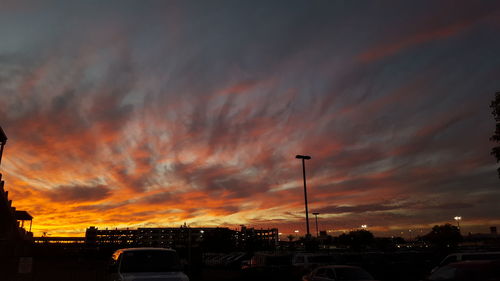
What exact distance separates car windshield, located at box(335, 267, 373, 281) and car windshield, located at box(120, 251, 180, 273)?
22.6 ft

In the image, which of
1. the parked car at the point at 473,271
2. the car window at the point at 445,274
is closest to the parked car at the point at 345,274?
the car window at the point at 445,274

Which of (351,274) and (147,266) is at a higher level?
(147,266)

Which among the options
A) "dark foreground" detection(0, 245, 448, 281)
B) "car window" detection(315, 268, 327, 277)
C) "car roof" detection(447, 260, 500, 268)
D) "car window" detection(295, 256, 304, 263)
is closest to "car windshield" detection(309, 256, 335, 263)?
"car window" detection(295, 256, 304, 263)

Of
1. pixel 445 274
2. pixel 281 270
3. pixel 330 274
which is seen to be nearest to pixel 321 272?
pixel 330 274

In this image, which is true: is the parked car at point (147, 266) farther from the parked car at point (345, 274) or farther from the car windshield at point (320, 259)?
the car windshield at point (320, 259)

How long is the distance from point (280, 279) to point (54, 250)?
82.5 feet

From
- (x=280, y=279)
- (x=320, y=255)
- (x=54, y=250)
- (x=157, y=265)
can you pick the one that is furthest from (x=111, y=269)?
(x=54, y=250)

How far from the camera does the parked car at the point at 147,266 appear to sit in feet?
31.3

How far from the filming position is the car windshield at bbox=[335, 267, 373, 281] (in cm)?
1421

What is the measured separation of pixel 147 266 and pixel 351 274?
7.94 m

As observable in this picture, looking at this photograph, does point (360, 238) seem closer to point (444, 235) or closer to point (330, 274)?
point (444, 235)

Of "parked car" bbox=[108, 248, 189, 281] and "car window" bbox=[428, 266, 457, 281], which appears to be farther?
"car window" bbox=[428, 266, 457, 281]

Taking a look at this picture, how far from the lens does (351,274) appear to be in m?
14.4

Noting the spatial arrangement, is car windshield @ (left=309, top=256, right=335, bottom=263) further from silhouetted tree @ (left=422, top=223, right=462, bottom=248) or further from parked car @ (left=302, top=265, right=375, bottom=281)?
silhouetted tree @ (left=422, top=223, right=462, bottom=248)
